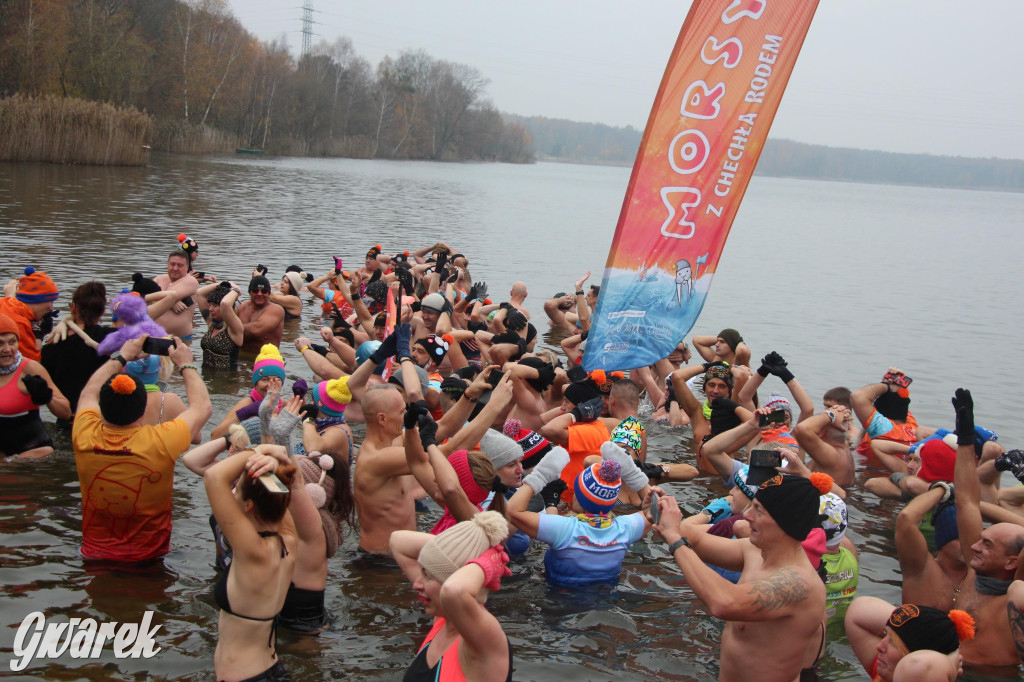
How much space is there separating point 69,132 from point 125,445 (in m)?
35.5

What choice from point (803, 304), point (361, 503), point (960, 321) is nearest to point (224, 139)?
point (803, 304)

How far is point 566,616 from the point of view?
575cm

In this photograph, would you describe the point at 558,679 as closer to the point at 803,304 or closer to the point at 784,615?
the point at 784,615

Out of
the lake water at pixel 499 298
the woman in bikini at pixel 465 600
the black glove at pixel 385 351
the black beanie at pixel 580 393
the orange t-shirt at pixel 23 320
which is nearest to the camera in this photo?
the woman in bikini at pixel 465 600

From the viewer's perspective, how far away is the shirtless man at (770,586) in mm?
3717

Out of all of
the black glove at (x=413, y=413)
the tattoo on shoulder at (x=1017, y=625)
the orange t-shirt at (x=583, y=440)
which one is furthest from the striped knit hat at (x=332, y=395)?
the tattoo on shoulder at (x=1017, y=625)

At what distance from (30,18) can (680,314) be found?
148 ft

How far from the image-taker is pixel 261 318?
11.2m

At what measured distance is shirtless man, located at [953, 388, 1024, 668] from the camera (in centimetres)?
487

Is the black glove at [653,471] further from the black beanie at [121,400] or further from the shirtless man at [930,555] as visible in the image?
the black beanie at [121,400]

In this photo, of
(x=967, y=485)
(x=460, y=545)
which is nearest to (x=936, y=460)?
(x=967, y=485)

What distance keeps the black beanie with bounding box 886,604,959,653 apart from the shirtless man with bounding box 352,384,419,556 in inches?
114

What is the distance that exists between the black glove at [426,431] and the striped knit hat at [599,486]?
1.08 metres

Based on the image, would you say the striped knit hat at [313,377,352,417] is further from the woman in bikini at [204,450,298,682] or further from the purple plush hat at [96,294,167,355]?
the woman in bikini at [204,450,298,682]
